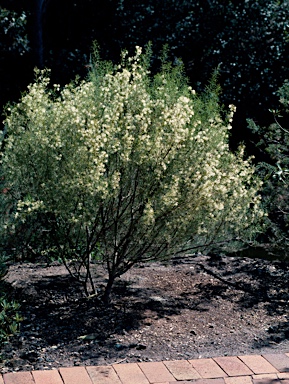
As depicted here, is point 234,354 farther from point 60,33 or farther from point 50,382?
point 60,33

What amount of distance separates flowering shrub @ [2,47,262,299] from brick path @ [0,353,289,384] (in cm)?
81

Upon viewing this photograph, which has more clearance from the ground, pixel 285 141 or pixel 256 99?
pixel 256 99

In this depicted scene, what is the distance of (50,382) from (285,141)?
331 cm

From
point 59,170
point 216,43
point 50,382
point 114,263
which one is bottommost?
point 50,382

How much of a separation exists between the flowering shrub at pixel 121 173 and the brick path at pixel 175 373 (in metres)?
0.81

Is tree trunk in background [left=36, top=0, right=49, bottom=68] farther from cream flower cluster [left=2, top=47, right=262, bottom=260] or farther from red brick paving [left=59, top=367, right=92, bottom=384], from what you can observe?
red brick paving [left=59, top=367, right=92, bottom=384]

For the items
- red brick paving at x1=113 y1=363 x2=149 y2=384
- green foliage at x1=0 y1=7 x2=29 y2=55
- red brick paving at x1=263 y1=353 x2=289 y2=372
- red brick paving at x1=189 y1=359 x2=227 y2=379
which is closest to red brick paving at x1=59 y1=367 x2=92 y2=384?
red brick paving at x1=113 y1=363 x2=149 y2=384

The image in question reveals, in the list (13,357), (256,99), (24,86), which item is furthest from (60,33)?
(13,357)

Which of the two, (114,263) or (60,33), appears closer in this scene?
(114,263)

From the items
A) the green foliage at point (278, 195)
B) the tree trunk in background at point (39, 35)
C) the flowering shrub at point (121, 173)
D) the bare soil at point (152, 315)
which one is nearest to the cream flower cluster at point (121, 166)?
the flowering shrub at point (121, 173)

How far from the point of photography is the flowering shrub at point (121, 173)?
3635mm

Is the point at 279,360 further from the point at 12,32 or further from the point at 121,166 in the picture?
the point at 12,32

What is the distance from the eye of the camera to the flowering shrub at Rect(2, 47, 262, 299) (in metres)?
3.63

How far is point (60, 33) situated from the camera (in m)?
9.62
